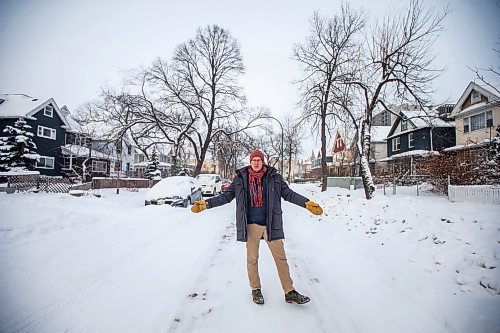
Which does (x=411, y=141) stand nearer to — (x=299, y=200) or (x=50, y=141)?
(x=299, y=200)

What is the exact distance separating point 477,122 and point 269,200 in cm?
2463

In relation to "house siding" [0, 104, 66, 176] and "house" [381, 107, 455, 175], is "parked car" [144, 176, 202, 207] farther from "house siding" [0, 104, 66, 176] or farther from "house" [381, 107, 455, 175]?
"house siding" [0, 104, 66, 176]

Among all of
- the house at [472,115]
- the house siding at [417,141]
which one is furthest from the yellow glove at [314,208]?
the house siding at [417,141]

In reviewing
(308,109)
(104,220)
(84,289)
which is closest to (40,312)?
(84,289)

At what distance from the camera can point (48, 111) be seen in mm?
28062

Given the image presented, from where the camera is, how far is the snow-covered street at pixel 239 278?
8.76 feet

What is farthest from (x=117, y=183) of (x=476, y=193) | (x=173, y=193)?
(x=476, y=193)

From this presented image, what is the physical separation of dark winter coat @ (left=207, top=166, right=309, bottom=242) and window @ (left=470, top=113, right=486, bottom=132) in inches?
919

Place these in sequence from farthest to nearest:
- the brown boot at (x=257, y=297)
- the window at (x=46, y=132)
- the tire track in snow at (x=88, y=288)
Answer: the window at (x=46, y=132), the brown boot at (x=257, y=297), the tire track in snow at (x=88, y=288)

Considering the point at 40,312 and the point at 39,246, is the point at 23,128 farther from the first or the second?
the point at 40,312

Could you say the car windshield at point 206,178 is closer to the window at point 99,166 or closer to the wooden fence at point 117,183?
the wooden fence at point 117,183

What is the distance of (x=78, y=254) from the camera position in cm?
452

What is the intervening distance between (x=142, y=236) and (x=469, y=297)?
629 cm

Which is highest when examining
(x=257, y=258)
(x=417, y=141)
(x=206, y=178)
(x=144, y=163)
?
(x=417, y=141)
